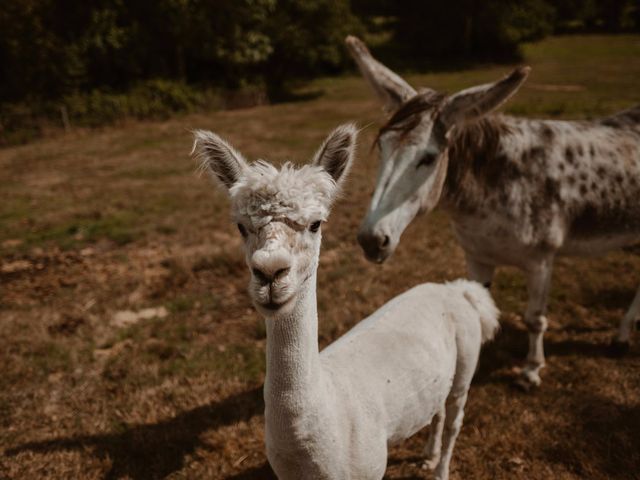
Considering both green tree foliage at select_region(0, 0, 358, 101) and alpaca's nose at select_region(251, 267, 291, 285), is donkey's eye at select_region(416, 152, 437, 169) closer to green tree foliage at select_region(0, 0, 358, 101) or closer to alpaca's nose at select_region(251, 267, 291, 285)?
alpaca's nose at select_region(251, 267, 291, 285)

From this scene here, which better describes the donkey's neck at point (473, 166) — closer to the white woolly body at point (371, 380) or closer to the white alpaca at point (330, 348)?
the white woolly body at point (371, 380)

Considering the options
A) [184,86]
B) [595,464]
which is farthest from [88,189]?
[184,86]

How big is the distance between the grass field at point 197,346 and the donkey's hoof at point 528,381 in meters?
0.09

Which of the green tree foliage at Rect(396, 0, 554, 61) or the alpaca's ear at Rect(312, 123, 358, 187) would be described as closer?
the alpaca's ear at Rect(312, 123, 358, 187)

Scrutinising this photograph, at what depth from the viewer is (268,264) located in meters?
1.87

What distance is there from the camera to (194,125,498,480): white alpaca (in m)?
2.05

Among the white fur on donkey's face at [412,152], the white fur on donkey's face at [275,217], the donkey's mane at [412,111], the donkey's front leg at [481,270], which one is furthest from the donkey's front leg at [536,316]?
the white fur on donkey's face at [275,217]

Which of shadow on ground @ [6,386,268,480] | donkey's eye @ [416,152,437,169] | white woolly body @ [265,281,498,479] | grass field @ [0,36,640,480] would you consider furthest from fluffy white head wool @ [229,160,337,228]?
shadow on ground @ [6,386,268,480]

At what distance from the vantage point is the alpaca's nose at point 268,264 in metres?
1.86

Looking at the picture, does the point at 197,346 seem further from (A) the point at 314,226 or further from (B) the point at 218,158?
(A) the point at 314,226

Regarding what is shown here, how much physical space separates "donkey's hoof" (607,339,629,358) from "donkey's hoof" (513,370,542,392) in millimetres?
1078

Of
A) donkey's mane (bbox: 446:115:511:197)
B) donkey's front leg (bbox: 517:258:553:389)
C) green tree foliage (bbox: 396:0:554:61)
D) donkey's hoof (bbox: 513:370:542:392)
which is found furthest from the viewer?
green tree foliage (bbox: 396:0:554:61)

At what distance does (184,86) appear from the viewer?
933 inches

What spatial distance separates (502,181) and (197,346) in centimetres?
393
